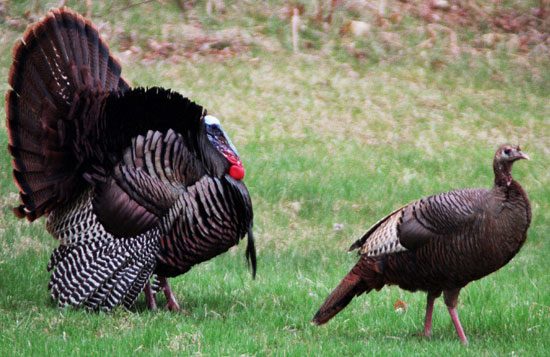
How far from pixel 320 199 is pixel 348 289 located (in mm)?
3671

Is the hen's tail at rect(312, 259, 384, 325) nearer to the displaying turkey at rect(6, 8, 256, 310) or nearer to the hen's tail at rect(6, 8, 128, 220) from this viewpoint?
the displaying turkey at rect(6, 8, 256, 310)

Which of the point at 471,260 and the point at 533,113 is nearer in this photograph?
the point at 471,260

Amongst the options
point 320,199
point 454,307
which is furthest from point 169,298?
point 320,199

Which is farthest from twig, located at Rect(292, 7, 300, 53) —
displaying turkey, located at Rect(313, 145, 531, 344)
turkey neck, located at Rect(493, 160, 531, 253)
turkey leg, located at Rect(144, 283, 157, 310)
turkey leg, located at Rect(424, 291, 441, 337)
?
turkey neck, located at Rect(493, 160, 531, 253)

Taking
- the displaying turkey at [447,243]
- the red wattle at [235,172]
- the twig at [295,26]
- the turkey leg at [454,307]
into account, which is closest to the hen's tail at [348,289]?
the displaying turkey at [447,243]

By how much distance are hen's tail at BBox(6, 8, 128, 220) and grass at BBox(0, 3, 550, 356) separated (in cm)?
81

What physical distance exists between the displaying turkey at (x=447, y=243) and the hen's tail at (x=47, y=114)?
2.03 m

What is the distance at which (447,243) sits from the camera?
5.80 metres

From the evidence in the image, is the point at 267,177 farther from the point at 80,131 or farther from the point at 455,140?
the point at 80,131

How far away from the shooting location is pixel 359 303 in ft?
23.1

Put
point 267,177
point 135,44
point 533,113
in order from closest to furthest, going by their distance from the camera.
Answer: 1. point 267,177
2. point 533,113
3. point 135,44

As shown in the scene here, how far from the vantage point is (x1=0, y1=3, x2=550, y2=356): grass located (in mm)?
5773

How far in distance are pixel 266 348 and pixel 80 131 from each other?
82.6 inches

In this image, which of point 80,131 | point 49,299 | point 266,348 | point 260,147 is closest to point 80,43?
point 80,131
